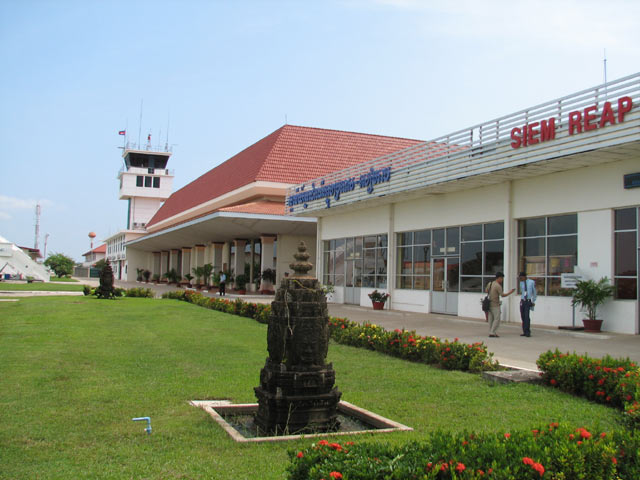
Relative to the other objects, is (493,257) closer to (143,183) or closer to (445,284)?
(445,284)

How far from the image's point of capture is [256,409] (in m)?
7.45

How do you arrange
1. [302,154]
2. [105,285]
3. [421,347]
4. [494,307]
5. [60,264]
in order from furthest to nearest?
[60,264] < [302,154] < [105,285] < [494,307] < [421,347]

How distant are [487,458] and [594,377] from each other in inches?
186

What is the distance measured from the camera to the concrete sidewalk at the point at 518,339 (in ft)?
39.2

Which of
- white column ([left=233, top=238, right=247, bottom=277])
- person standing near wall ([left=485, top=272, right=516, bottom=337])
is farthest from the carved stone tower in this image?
white column ([left=233, top=238, right=247, bottom=277])

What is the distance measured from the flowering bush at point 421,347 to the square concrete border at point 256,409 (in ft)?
11.0

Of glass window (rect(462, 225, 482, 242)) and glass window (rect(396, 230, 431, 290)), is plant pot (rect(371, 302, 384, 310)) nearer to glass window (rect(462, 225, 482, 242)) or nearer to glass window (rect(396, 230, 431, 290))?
glass window (rect(396, 230, 431, 290))

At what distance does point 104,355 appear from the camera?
11852 mm

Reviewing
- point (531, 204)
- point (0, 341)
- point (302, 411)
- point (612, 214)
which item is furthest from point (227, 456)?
point (531, 204)

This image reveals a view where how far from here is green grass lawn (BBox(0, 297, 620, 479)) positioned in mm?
5316

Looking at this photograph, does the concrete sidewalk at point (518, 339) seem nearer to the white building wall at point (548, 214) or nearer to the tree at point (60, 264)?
the white building wall at point (548, 214)

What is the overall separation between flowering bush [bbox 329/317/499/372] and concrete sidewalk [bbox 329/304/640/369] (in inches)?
36.5

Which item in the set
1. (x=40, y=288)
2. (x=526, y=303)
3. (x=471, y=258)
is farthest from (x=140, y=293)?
(x=526, y=303)

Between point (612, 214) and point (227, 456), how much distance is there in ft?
43.3
